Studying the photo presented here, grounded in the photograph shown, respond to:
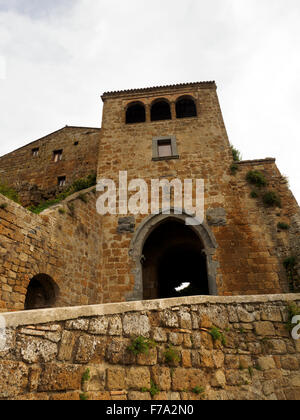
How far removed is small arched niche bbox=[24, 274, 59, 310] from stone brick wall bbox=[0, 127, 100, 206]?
8.22m

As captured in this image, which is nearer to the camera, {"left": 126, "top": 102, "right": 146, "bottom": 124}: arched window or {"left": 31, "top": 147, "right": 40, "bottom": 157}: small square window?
{"left": 126, "top": 102, "right": 146, "bottom": 124}: arched window

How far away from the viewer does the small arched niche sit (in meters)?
6.57

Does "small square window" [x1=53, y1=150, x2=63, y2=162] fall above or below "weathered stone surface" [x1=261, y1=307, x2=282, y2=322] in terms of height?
above

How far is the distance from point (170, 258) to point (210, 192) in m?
4.69

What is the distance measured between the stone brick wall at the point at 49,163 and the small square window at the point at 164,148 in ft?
16.0

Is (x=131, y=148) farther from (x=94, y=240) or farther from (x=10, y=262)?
(x=10, y=262)

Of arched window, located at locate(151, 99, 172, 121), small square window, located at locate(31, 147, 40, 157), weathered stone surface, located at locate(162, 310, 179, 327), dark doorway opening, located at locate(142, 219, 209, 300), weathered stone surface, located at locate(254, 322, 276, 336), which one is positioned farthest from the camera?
small square window, located at locate(31, 147, 40, 157)

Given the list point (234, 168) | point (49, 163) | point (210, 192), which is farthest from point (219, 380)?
point (49, 163)

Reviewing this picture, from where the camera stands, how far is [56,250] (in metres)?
6.98

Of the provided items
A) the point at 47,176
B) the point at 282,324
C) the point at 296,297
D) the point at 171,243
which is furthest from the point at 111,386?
the point at 47,176

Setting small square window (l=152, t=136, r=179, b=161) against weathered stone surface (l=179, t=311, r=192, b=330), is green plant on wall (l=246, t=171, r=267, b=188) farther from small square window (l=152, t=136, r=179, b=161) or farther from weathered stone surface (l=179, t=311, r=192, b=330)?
weathered stone surface (l=179, t=311, r=192, b=330)

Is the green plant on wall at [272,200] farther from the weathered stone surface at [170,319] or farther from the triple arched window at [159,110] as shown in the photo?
the weathered stone surface at [170,319]

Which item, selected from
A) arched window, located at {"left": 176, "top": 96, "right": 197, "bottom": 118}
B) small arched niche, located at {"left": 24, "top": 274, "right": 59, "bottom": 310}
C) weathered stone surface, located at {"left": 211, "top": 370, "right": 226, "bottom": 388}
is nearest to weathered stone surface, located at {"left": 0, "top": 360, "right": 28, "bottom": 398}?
weathered stone surface, located at {"left": 211, "top": 370, "right": 226, "bottom": 388}

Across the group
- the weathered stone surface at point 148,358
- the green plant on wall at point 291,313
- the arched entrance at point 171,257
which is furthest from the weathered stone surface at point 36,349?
the arched entrance at point 171,257
